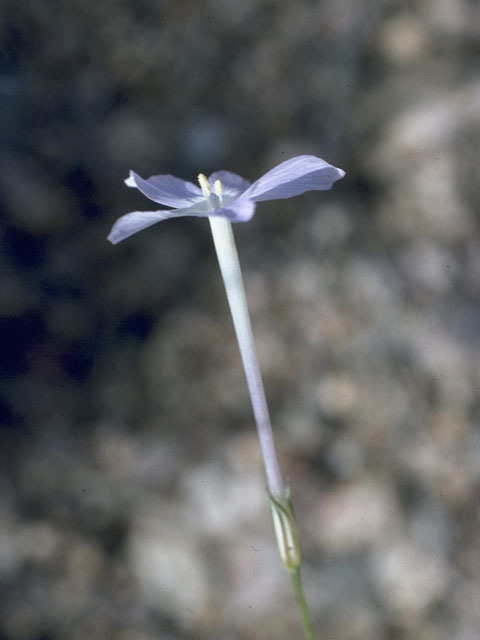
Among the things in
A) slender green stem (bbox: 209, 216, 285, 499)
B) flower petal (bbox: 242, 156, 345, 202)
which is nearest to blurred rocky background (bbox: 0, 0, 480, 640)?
slender green stem (bbox: 209, 216, 285, 499)

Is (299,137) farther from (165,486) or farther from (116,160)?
(165,486)

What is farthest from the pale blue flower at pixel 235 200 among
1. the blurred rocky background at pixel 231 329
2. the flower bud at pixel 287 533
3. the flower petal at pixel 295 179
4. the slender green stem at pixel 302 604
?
the blurred rocky background at pixel 231 329

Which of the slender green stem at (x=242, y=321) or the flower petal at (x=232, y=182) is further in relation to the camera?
the flower petal at (x=232, y=182)

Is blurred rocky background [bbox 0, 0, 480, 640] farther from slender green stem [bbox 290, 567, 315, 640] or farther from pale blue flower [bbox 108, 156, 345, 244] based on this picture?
pale blue flower [bbox 108, 156, 345, 244]

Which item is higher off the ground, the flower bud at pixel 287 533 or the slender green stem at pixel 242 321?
the slender green stem at pixel 242 321

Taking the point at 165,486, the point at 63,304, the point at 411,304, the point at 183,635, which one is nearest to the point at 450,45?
the point at 411,304

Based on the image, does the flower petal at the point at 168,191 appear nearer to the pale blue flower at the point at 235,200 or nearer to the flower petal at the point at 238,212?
the pale blue flower at the point at 235,200
